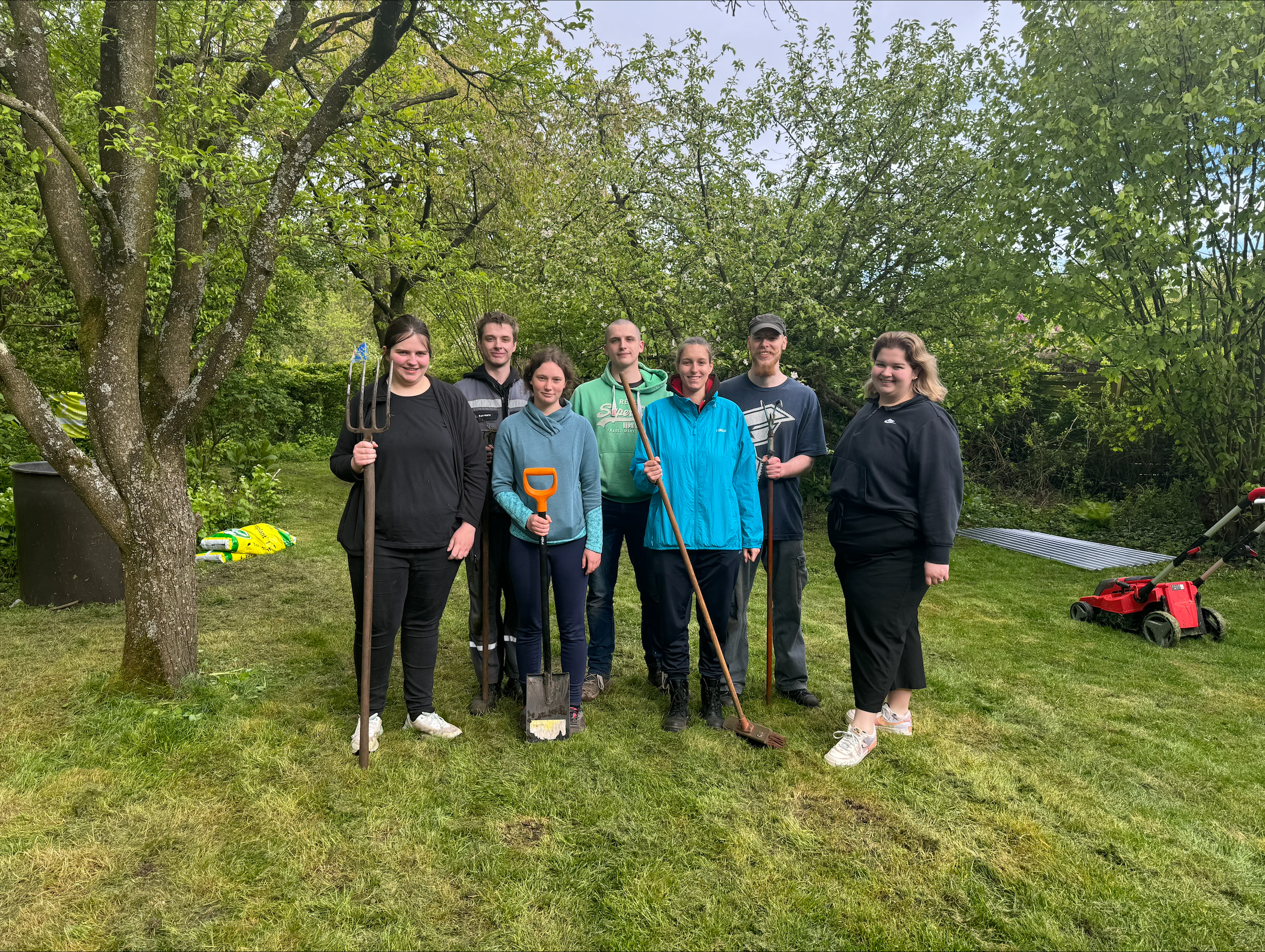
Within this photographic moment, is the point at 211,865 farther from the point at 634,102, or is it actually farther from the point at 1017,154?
the point at 634,102

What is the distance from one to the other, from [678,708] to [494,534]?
3.88 feet

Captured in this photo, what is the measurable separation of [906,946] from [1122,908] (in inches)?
28.0

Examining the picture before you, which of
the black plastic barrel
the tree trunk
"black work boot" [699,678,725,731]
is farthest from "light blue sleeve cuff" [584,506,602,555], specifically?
the black plastic barrel

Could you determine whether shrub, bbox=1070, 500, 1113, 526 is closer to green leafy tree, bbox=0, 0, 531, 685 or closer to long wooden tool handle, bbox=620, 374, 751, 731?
long wooden tool handle, bbox=620, 374, 751, 731

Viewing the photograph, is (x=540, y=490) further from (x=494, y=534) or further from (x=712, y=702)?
(x=712, y=702)

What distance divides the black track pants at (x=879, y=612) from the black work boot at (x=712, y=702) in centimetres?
61

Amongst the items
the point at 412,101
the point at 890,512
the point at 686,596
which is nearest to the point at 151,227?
the point at 412,101

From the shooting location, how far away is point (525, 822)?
2.59 metres

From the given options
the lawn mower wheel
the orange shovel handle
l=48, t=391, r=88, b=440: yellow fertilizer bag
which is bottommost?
the lawn mower wheel

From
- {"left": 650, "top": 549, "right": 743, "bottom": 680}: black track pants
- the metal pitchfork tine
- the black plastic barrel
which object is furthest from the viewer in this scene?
the black plastic barrel

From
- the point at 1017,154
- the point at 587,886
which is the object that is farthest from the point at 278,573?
the point at 1017,154

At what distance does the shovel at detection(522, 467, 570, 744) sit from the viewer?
310 centimetres

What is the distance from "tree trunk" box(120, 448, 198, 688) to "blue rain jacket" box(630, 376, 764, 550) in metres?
2.27

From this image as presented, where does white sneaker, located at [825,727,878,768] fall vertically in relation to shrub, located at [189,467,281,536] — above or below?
below
